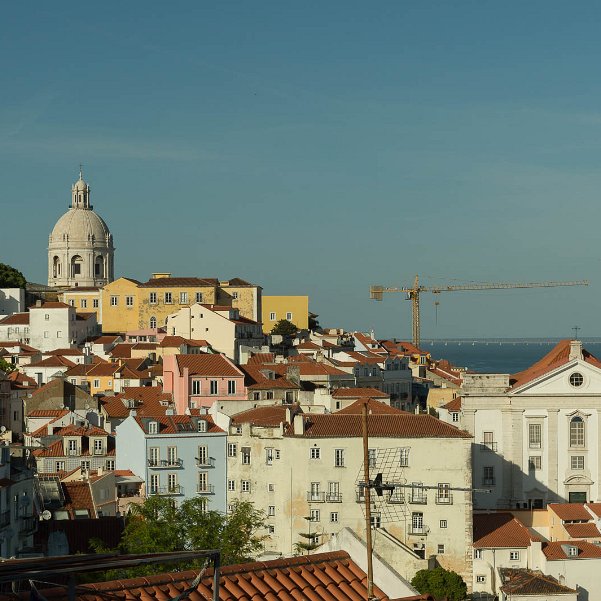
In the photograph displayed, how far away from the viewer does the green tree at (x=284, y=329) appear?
354 feet

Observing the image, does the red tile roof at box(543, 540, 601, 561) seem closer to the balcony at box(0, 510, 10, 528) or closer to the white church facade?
the balcony at box(0, 510, 10, 528)

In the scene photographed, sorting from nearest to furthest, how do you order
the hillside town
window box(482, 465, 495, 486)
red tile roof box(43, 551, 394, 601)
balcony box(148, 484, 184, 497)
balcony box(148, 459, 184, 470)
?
red tile roof box(43, 551, 394, 601)
the hillside town
balcony box(148, 484, 184, 497)
balcony box(148, 459, 184, 470)
window box(482, 465, 495, 486)

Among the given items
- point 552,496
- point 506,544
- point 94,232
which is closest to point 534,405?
point 552,496

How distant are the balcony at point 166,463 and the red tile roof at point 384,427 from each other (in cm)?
528

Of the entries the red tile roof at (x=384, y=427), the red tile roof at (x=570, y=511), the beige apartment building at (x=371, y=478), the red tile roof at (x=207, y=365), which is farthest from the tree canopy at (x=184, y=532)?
the red tile roof at (x=207, y=365)

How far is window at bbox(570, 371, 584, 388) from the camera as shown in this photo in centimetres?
5747

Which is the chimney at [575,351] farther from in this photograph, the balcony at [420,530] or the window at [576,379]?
the balcony at [420,530]

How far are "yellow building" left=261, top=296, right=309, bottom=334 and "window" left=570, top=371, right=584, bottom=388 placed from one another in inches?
2336

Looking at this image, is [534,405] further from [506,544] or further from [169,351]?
[169,351]

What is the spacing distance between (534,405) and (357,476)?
1300cm

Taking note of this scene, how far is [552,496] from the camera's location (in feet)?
186

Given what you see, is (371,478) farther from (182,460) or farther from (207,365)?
(207,365)

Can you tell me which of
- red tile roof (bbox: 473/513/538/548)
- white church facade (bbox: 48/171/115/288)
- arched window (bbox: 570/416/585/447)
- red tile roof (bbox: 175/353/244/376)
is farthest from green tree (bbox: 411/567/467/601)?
white church facade (bbox: 48/171/115/288)

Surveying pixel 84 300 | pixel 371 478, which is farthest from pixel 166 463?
pixel 84 300
